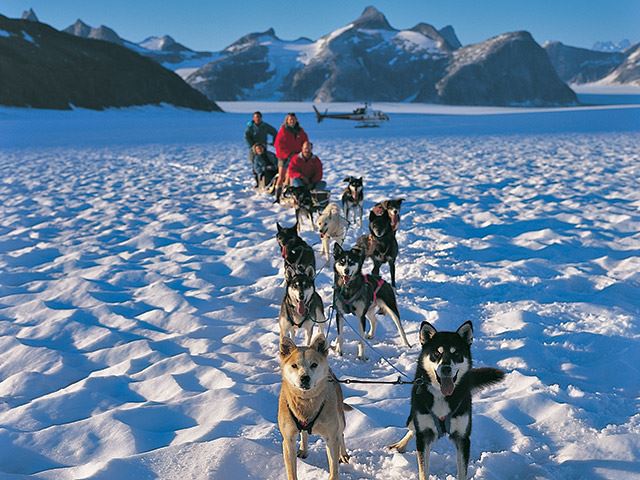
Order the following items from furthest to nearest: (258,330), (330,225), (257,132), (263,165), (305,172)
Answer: (257,132)
(263,165)
(305,172)
(330,225)
(258,330)

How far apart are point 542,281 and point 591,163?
40.9 feet

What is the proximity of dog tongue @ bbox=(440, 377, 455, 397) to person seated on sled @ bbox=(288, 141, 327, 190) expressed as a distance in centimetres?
802

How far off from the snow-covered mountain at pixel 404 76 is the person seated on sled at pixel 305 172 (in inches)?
6354

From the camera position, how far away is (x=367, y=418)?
12.2 ft

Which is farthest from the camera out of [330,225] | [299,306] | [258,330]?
[330,225]

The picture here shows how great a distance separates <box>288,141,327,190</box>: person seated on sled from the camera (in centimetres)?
1063

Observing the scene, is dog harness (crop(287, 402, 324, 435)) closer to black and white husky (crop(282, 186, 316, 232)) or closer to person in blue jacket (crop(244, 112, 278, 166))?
black and white husky (crop(282, 186, 316, 232))

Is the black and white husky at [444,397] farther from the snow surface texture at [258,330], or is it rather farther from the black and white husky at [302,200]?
the black and white husky at [302,200]

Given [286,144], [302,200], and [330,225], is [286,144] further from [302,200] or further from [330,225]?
[330,225]

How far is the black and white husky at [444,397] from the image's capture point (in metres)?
2.84

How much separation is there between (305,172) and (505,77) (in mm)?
176331

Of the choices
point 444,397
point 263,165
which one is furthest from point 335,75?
point 444,397

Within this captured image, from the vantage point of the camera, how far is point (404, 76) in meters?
187

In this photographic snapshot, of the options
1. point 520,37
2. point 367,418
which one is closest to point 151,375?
point 367,418
